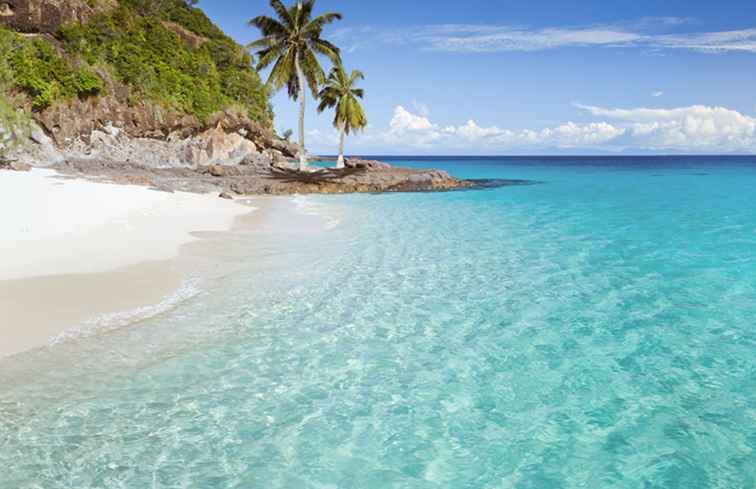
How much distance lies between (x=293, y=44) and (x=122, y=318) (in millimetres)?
35716

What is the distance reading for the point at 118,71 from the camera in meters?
37.0

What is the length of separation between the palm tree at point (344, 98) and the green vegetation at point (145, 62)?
20.2ft

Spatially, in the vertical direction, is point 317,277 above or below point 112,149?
below

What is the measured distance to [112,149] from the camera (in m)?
36.1

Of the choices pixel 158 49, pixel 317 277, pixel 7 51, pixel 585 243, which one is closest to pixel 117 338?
pixel 317 277

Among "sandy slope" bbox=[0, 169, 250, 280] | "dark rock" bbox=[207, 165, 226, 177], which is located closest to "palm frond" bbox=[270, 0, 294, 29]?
→ "dark rock" bbox=[207, 165, 226, 177]

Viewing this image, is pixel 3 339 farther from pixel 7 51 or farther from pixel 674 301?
pixel 7 51

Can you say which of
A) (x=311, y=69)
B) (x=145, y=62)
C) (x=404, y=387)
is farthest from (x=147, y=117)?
(x=404, y=387)

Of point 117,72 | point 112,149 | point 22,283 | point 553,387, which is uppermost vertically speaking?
point 117,72

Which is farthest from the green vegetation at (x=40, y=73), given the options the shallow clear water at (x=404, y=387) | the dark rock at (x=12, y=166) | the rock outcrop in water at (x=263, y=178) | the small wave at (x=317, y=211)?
the shallow clear water at (x=404, y=387)

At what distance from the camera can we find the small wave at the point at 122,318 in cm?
691

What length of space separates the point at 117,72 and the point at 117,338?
117ft

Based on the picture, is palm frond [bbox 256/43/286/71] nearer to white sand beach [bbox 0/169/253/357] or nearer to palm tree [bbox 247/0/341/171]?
palm tree [bbox 247/0/341/171]

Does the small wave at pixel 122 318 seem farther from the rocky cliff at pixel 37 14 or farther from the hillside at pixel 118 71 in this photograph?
the rocky cliff at pixel 37 14
